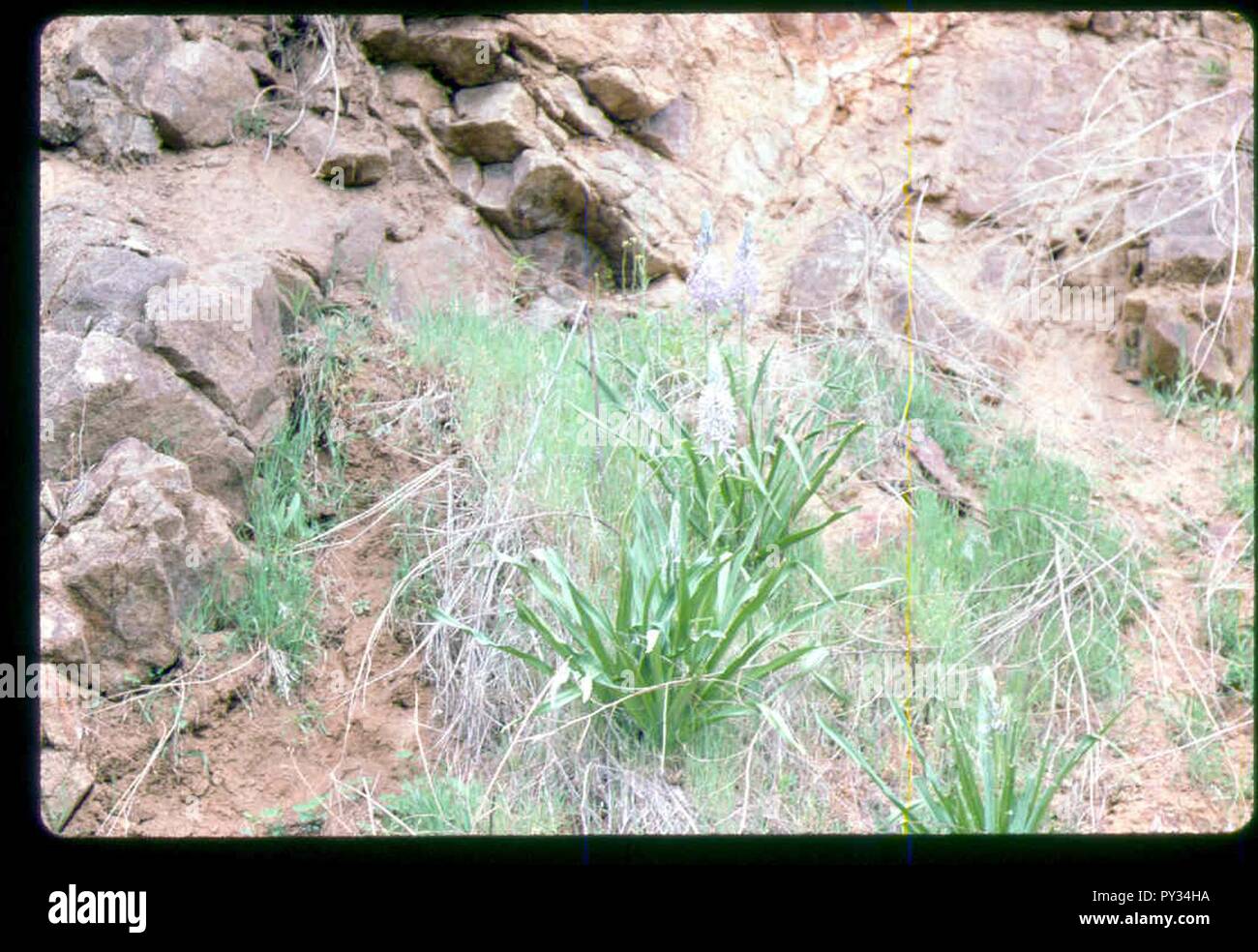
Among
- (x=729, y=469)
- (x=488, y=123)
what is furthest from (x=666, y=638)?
(x=488, y=123)

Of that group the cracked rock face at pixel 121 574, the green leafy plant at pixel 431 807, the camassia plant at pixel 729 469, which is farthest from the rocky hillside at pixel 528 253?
the camassia plant at pixel 729 469

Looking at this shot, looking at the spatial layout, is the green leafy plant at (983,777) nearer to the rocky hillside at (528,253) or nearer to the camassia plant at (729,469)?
the rocky hillside at (528,253)

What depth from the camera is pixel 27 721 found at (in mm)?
2631

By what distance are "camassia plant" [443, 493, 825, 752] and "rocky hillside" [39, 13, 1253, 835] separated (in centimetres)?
26

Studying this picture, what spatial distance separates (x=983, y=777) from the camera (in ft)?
8.15

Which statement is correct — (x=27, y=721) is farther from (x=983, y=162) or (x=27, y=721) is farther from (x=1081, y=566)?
(x=983, y=162)

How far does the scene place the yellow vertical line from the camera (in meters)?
2.61

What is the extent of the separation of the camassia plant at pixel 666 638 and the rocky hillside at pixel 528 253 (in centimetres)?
26

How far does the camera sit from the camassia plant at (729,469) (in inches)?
109

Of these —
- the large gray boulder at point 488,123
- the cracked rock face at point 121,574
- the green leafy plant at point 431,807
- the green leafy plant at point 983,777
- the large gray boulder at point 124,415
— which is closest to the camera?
A: the green leafy plant at point 983,777

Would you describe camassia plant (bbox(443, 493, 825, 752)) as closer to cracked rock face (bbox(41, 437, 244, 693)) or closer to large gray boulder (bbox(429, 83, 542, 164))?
cracked rock face (bbox(41, 437, 244, 693))

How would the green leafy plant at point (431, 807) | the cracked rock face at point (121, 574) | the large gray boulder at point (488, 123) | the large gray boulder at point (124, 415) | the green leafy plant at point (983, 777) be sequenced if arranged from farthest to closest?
the large gray boulder at point (488, 123) < the large gray boulder at point (124, 415) < the cracked rock face at point (121, 574) < the green leafy plant at point (431, 807) < the green leafy plant at point (983, 777)

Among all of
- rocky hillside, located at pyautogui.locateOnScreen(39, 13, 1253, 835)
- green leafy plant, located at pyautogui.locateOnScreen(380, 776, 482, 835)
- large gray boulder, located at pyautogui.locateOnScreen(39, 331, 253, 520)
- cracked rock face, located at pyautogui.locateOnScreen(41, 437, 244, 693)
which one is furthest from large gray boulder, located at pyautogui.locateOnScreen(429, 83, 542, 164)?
green leafy plant, located at pyautogui.locateOnScreen(380, 776, 482, 835)

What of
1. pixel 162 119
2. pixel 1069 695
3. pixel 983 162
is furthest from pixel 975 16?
pixel 162 119
